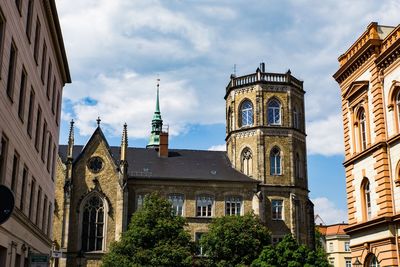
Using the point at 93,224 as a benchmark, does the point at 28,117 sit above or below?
above

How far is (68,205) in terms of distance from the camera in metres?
56.1

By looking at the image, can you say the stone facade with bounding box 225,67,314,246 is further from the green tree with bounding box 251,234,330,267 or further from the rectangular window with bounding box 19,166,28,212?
the rectangular window with bounding box 19,166,28,212

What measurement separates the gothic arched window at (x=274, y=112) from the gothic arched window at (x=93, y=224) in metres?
20.4

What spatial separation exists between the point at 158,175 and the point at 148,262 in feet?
54.7

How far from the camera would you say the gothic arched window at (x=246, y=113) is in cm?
6300

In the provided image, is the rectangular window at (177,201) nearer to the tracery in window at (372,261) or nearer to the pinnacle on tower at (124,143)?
the pinnacle on tower at (124,143)

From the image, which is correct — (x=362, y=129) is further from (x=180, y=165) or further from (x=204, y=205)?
(x=180, y=165)

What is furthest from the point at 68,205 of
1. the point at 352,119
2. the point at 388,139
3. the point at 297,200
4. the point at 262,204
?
the point at 388,139

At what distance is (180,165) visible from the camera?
62.4 metres

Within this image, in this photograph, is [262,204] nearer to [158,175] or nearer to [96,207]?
[158,175]

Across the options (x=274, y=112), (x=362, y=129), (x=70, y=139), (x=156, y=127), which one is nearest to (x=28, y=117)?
(x=362, y=129)

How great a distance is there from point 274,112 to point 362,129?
111ft

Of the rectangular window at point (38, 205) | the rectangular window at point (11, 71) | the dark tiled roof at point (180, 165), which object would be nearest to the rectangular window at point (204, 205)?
the dark tiled roof at point (180, 165)

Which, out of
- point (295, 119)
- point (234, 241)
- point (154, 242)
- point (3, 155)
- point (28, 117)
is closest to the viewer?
point (3, 155)
